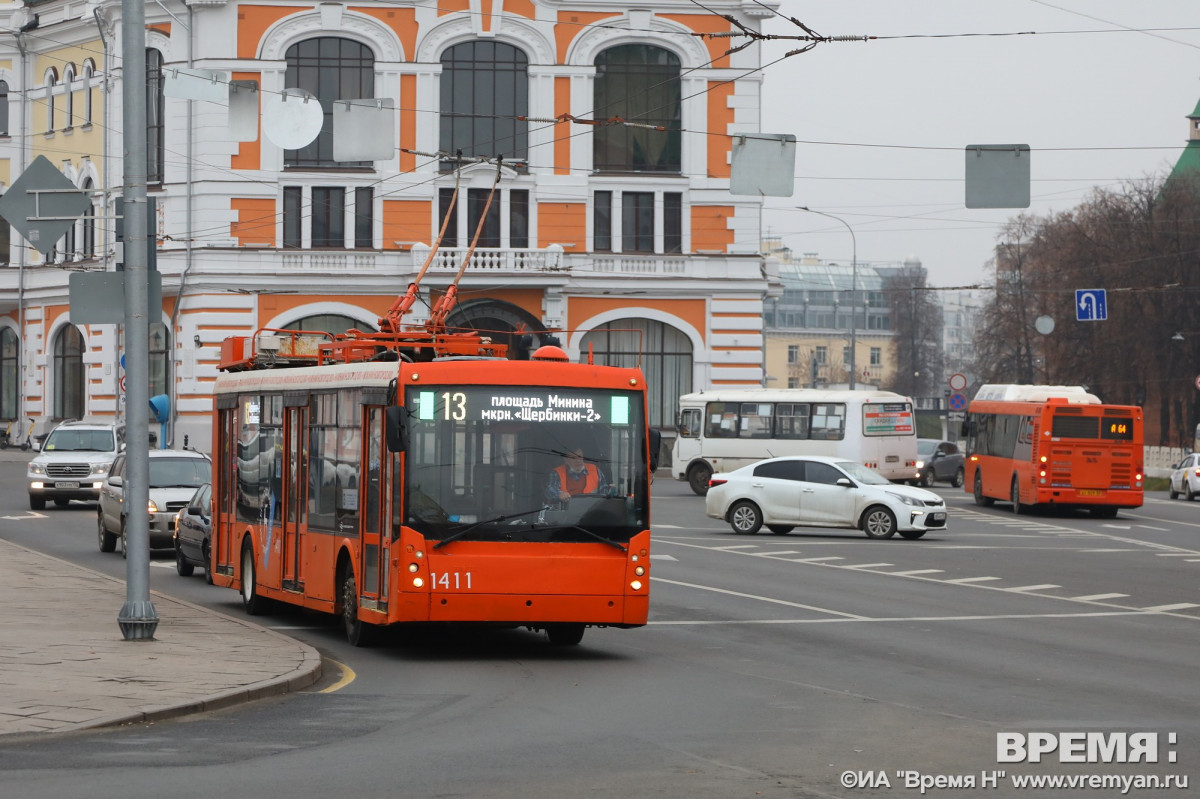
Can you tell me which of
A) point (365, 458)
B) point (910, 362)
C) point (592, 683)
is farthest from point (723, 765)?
point (910, 362)

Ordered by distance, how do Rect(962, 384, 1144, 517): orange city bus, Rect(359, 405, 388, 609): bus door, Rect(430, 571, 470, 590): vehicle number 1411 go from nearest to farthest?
Rect(430, 571, 470, 590): vehicle number 1411, Rect(359, 405, 388, 609): bus door, Rect(962, 384, 1144, 517): orange city bus

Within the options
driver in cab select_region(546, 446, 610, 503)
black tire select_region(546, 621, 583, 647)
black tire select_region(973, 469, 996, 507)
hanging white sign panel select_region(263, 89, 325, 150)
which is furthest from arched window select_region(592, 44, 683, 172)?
driver in cab select_region(546, 446, 610, 503)

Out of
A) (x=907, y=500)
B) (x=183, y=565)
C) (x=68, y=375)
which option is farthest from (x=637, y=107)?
(x=183, y=565)

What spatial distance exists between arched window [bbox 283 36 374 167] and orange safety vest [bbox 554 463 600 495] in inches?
1729

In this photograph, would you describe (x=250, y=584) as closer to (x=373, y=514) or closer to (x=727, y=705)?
(x=373, y=514)

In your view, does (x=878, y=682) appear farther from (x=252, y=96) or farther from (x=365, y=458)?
(x=252, y=96)

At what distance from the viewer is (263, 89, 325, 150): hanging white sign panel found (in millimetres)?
25984

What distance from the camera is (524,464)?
15047mm

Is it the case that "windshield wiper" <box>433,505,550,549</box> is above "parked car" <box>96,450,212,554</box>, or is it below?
above

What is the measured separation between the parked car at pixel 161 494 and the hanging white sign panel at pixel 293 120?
497cm

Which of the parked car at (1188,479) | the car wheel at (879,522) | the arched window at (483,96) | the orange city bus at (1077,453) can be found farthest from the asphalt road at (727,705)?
the arched window at (483,96)

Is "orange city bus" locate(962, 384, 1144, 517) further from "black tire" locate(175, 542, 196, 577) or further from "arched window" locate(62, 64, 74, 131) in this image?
"arched window" locate(62, 64, 74, 131)

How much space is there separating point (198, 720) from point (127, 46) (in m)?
6.56

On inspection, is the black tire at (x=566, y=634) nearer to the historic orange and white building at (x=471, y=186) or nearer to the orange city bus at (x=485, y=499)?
the orange city bus at (x=485, y=499)
